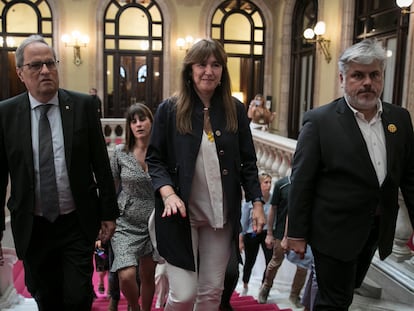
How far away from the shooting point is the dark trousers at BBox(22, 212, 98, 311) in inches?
91.4

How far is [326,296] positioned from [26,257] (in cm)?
→ 149

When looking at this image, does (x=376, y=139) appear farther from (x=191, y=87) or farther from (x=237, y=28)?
(x=237, y=28)

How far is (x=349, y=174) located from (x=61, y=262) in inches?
59.3

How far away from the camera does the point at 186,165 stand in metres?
2.27

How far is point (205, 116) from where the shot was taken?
2.36 meters

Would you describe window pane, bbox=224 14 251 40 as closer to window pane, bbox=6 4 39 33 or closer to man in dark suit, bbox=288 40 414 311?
window pane, bbox=6 4 39 33

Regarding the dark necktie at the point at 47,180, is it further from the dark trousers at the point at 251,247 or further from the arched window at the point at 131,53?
the arched window at the point at 131,53

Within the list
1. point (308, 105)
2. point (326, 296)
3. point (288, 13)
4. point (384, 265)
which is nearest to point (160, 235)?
point (326, 296)

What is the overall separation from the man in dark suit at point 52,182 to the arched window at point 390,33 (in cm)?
719

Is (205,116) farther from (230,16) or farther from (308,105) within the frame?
(230,16)

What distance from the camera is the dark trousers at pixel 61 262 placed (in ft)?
7.62

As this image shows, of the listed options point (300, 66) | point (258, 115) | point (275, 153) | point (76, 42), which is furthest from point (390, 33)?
point (76, 42)

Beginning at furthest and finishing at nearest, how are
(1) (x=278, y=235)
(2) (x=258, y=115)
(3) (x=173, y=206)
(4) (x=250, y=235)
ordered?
(2) (x=258, y=115) → (4) (x=250, y=235) → (1) (x=278, y=235) → (3) (x=173, y=206)

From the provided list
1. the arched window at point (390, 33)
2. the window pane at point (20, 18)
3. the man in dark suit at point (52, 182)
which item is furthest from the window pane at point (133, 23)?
the man in dark suit at point (52, 182)
